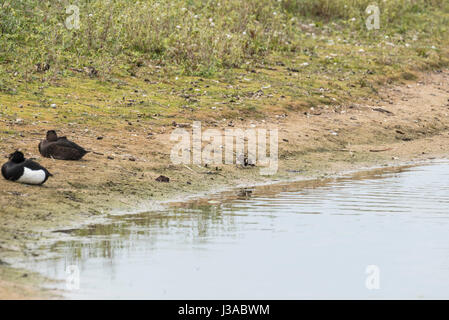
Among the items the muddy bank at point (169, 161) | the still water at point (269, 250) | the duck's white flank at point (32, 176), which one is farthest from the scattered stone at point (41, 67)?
the duck's white flank at point (32, 176)

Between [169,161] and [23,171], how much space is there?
275cm

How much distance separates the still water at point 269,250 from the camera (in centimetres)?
614

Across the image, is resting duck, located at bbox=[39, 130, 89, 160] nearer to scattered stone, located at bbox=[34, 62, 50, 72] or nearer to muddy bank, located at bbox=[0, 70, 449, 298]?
muddy bank, located at bbox=[0, 70, 449, 298]

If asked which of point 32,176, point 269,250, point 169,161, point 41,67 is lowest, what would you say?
point 269,250

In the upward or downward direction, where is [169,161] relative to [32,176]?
upward

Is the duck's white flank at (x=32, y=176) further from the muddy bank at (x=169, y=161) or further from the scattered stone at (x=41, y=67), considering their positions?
the scattered stone at (x=41, y=67)

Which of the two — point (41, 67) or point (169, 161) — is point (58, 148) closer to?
point (169, 161)

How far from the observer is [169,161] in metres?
11.1

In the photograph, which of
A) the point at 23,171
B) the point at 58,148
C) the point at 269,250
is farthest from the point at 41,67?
the point at 269,250

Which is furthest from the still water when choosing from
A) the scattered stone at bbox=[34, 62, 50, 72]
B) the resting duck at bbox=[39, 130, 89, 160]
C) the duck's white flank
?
the scattered stone at bbox=[34, 62, 50, 72]

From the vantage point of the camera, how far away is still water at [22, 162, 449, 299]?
6.14m

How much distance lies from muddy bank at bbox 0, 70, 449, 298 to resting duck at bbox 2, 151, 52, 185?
4.1 inches

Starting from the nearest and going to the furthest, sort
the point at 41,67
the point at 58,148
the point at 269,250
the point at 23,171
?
the point at 269,250
the point at 23,171
the point at 58,148
the point at 41,67

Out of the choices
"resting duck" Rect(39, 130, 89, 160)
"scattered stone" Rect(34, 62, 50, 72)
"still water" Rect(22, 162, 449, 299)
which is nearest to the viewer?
"still water" Rect(22, 162, 449, 299)
